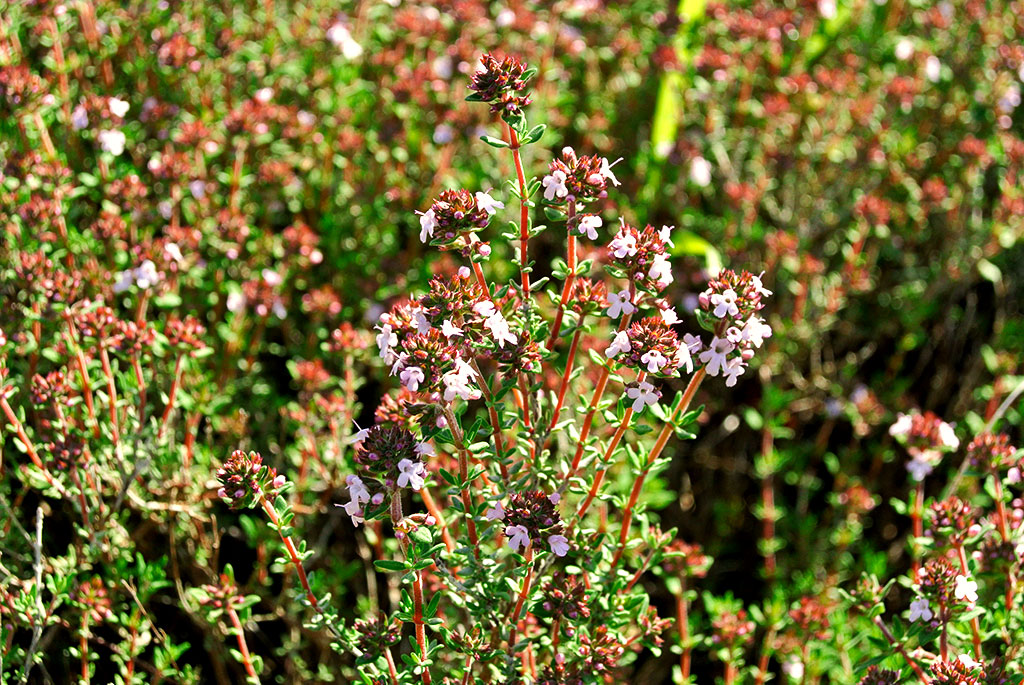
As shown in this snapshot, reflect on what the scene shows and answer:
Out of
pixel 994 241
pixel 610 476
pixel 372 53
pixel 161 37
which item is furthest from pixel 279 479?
pixel 994 241

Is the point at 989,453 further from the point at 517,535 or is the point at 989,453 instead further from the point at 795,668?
the point at 517,535

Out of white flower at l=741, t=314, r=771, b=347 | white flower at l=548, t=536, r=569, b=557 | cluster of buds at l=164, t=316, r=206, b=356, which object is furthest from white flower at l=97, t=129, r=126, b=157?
white flower at l=741, t=314, r=771, b=347

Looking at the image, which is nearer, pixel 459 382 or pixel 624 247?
pixel 459 382

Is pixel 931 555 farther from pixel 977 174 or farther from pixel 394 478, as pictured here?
pixel 977 174

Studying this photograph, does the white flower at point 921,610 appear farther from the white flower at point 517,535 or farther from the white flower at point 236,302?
the white flower at point 236,302

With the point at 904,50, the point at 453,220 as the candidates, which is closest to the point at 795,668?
the point at 453,220

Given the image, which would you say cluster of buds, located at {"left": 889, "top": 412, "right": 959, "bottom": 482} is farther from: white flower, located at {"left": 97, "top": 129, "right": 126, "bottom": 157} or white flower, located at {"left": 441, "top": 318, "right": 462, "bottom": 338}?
white flower, located at {"left": 97, "top": 129, "right": 126, "bottom": 157}
